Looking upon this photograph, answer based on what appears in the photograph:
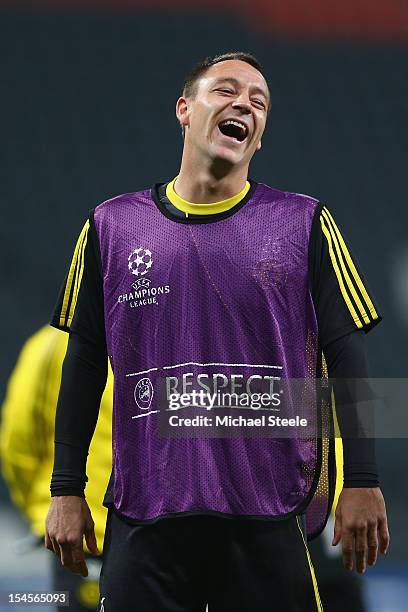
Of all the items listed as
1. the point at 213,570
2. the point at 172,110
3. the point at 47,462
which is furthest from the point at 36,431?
the point at 172,110

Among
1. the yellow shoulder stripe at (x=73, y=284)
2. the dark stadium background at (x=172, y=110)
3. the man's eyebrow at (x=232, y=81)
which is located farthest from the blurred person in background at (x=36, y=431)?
the dark stadium background at (x=172, y=110)

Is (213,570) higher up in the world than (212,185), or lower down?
lower down

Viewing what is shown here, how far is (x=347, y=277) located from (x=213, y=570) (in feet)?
1.98

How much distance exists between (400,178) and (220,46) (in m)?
1.52

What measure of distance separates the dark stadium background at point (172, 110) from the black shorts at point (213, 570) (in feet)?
16.8

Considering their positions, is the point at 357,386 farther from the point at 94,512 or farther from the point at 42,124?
the point at 42,124

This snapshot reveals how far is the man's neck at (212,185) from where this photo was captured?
221 cm

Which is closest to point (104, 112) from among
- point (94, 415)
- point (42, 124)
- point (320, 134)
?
point (42, 124)

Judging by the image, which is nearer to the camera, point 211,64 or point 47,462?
point 211,64

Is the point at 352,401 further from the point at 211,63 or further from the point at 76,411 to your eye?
the point at 211,63

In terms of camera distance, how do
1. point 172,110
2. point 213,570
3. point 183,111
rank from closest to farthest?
point 213,570 → point 183,111 → point 172,110

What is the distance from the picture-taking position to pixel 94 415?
2.23m

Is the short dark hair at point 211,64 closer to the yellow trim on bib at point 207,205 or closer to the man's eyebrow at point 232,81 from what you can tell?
the man's eyebrow at point 232,81

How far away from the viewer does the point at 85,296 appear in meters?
2.23
